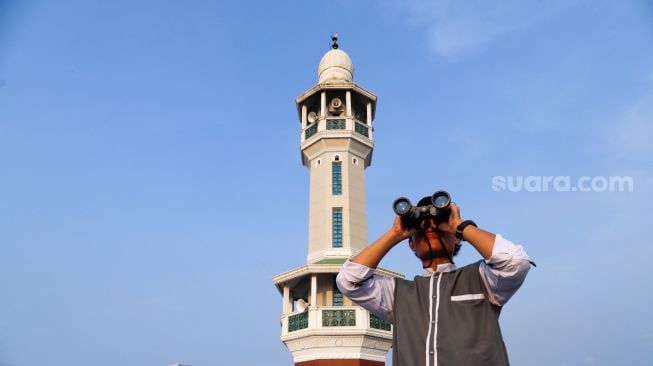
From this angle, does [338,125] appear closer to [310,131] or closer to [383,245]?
[310,131]

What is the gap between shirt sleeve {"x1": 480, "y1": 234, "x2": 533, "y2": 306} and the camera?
9.94 feet

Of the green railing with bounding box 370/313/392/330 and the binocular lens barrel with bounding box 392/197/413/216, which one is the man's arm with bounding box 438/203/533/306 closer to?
the binocular lens barrel with bounding box 392/197/413/216

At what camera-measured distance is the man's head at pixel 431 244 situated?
3.62 m

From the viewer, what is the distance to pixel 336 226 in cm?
2245

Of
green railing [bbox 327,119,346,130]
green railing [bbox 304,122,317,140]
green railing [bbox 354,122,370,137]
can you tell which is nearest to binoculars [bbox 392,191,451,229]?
green railing [bbox 327,119,346,130]

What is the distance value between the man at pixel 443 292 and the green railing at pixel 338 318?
17.0m

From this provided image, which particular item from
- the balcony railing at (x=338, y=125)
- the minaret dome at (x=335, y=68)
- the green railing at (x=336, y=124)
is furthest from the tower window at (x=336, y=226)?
the minaret dome at (x=335, y=68)

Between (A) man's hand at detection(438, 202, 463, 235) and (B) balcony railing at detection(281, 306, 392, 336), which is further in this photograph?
Result: (B) balcony railing at detection(281, 306, 392, 336)

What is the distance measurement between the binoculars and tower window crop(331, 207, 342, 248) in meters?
18.7

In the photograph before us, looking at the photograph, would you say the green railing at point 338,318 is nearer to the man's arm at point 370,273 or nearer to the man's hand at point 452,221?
the man's arm at point 370,273

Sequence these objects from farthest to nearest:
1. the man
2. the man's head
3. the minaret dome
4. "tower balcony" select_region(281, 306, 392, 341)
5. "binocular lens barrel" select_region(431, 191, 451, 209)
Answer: the minaret dome, "tower balcony" select_region(281, 306, 392, 341), the man's head, "binocular lens barrel" select_region(431, 191, 451, 209), the man

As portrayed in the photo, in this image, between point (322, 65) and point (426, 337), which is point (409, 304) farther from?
point (322, 65)

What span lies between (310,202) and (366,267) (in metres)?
20.2

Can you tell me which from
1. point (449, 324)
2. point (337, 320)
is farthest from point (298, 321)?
point (449, 324)
